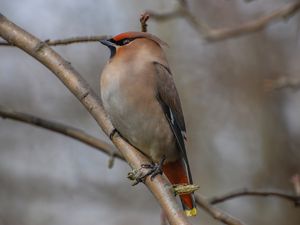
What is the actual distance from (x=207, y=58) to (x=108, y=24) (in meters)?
1.23

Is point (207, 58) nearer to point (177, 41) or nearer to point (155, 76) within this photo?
point (177, 41)

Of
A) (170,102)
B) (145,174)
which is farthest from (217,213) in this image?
(170,102)

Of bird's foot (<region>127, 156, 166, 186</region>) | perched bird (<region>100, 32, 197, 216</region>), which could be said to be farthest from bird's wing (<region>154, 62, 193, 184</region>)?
bird's foot (<region>127, 156, 166, 186</region>)

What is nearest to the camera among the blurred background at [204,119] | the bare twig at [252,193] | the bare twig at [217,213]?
the bare twig at [217,213]

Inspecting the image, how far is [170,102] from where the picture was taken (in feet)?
13.8

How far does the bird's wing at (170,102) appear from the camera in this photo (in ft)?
13.6

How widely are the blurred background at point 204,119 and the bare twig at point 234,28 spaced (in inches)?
146

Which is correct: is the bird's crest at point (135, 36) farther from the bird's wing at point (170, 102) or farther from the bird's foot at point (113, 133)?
the bird's foot at point (113, 133)

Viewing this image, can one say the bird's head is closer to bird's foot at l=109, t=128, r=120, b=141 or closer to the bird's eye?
the bird's eye

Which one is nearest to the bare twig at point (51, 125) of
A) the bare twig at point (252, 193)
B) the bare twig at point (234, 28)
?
the bare twig at point (252, 193)

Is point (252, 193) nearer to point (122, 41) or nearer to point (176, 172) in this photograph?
point (176, 172)

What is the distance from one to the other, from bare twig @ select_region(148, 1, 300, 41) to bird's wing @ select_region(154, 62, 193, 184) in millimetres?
299

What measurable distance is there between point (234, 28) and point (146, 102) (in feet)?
2.20

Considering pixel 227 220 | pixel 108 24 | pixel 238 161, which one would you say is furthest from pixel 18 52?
pixel 227 220
